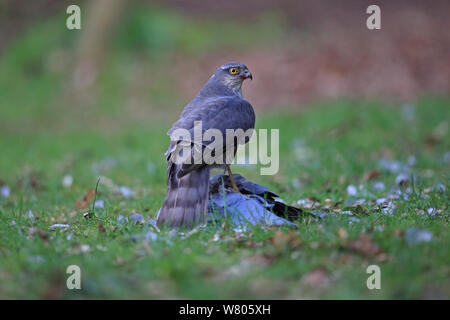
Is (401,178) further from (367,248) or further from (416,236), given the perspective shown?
(367,248)

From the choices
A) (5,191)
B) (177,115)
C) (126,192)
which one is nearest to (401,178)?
(126,192)

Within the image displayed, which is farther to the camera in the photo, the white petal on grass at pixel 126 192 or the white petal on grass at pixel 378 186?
the white petal on grass at pixel 126 192

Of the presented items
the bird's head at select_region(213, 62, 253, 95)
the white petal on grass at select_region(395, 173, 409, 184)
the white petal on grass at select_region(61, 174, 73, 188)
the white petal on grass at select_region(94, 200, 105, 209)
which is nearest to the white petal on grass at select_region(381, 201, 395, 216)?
the white petal on grass at select_region(395, 173, 409, 184)

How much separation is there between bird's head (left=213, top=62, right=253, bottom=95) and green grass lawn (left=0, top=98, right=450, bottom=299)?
4.38ft

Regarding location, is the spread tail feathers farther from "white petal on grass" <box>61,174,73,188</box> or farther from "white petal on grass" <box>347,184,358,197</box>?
"white petal on grass" <box>61,174,73,188</box>

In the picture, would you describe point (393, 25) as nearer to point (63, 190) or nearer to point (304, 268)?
point (63, 190)

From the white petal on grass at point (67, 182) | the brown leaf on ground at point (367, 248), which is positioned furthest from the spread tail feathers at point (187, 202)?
the white petal on grass at point (67, 182)

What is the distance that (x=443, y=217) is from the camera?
3986mm

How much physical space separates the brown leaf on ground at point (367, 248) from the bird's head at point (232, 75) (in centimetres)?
255

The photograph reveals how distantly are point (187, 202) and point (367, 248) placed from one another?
1373mm

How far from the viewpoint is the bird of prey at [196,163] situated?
3791 millimetres

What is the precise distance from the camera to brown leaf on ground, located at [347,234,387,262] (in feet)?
10.2

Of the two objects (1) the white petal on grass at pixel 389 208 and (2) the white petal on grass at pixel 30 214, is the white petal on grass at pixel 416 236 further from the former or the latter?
(2) the white petal on grass at pixel 30 214
